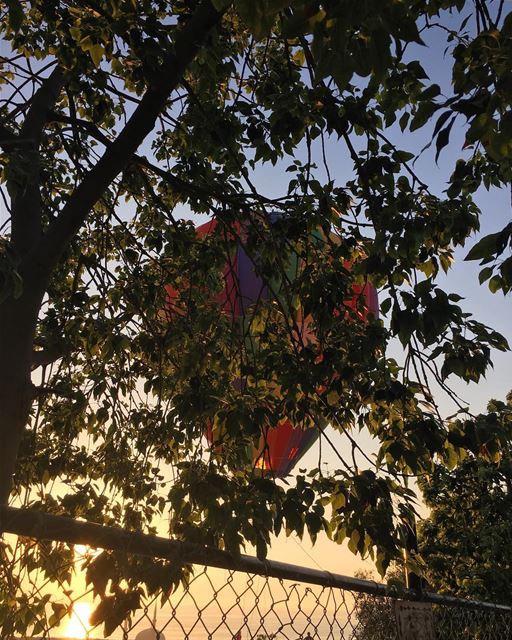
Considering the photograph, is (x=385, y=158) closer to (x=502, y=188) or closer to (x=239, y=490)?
(x=502, y=188)

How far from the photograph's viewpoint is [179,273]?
5574 mm

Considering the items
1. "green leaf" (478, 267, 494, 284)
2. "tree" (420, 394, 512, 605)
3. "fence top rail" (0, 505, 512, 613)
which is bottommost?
"fence top rail" (0, 505, 512, 613)

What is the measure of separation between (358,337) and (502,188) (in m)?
1.24

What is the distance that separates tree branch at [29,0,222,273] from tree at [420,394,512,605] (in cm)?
866

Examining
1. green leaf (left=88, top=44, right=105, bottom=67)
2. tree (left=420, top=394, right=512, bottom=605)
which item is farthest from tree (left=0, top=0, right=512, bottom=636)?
tree (left=420, top=394, right=512, bottom=605)

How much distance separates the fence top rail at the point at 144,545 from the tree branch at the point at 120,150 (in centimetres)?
245

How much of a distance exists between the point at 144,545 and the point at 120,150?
2584 millimetres

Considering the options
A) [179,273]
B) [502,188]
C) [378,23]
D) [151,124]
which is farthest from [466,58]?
[179,273]

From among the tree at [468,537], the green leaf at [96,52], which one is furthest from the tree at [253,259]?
the tree at [468,537]

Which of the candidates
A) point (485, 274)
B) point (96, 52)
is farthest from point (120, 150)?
point (485, 274)

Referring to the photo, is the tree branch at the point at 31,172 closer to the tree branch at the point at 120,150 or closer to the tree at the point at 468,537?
the tree branch at the point at 120,150

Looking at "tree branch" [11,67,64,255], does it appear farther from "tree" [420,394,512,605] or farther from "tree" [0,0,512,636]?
"tree" [420,394,512,605]

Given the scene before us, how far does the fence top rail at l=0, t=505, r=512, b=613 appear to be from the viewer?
1548 millimetres

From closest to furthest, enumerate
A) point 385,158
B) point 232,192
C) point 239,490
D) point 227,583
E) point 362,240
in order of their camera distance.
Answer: point 227,583
point 239,490
point 385,158
point 362,240
point 232,192
